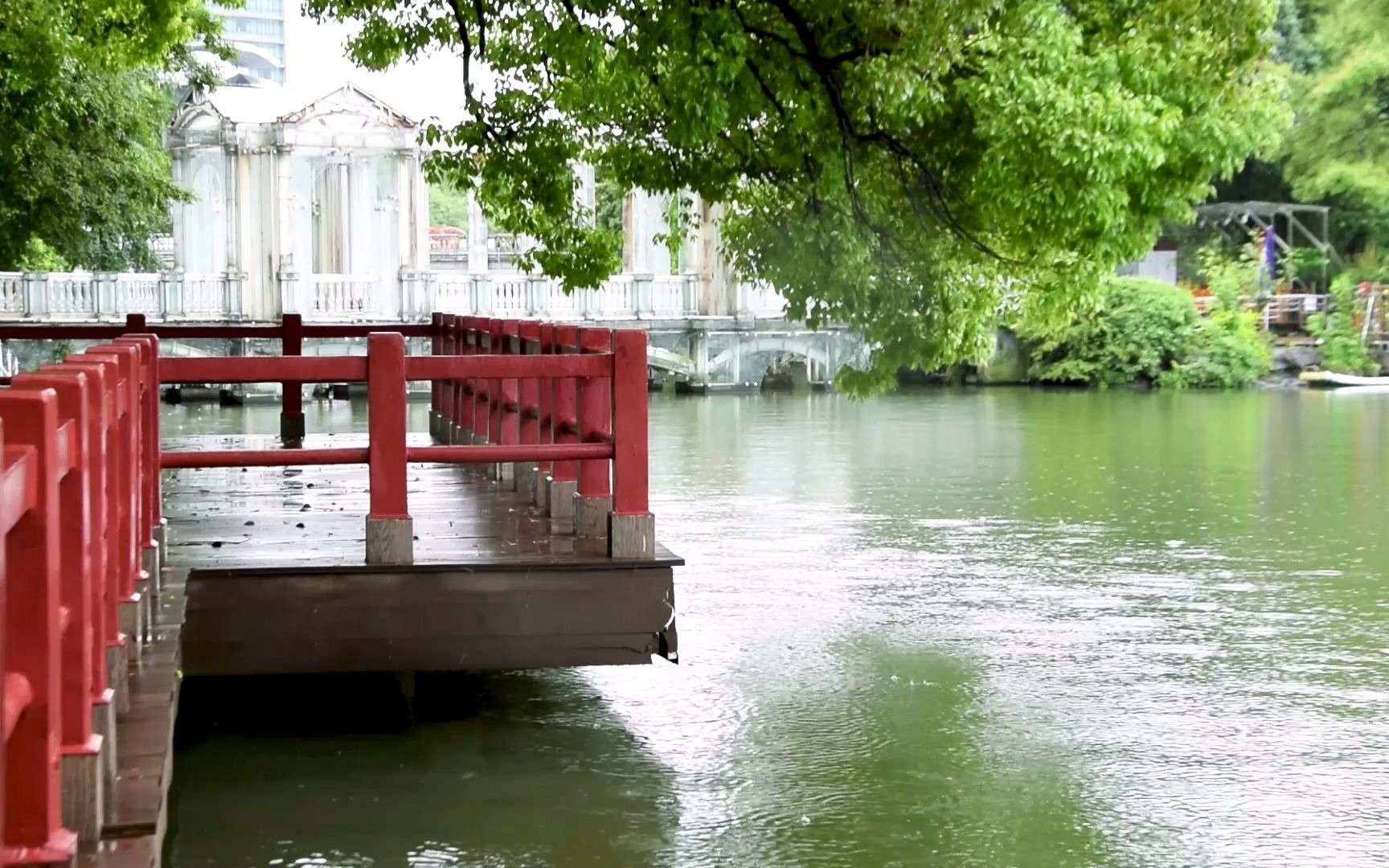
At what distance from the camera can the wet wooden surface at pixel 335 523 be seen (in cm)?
802

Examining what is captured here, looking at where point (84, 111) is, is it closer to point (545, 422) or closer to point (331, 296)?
point (331, 296)

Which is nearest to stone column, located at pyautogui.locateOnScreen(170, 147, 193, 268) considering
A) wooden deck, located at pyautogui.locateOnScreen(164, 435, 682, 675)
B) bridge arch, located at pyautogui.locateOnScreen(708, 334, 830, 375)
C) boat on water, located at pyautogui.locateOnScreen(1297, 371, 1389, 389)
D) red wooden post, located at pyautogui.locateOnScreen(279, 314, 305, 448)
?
bridge arch, located at pyautogui.locateOnScreen(708, 334, 830, 375)

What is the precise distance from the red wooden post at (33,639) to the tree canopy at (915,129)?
25.6 feet

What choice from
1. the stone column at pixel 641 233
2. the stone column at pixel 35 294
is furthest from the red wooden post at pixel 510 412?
the stone column at pixel 641 233

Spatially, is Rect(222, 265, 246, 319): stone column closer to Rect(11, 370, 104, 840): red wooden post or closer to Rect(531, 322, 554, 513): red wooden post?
Rect(531, 322, 554, 513): red wooden post

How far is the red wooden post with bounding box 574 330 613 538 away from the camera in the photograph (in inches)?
330

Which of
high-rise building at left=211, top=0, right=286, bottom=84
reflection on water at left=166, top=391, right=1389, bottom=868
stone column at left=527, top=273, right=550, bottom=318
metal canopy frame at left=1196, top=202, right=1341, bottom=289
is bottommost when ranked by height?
reflection on water at left=166, top=391, right=1389, bottom=868

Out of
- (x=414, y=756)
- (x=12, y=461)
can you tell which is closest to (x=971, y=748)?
(x=414, y=756)

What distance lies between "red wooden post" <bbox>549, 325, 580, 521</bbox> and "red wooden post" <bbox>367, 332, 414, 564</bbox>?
1.10m

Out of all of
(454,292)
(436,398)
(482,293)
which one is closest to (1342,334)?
(482,293)

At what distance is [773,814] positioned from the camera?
7383 millimetres

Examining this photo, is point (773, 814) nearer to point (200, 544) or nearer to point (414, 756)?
point (414, 756)

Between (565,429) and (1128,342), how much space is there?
32.9m

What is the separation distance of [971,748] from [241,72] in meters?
36.9
